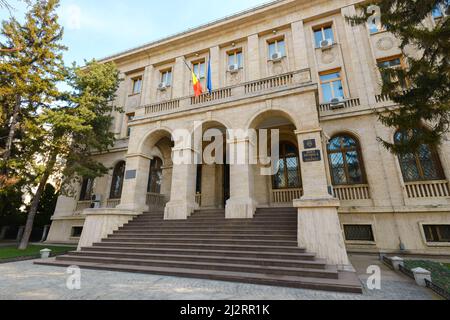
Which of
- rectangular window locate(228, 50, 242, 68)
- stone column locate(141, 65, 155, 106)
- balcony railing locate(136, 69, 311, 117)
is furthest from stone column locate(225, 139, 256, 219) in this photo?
stone column locate(141, 65, 155, 106)

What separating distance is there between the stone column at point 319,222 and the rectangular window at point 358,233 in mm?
4052

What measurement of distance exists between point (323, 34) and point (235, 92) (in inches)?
324

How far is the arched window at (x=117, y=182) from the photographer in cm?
1606

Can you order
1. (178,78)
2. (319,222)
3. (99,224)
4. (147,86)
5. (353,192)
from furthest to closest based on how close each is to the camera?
(147,86), (178,78), (353,192), (99,224), (319,222)

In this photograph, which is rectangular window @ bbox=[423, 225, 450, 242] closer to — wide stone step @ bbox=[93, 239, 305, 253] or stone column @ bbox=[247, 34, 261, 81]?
wide stone step @ bbox=[93, 239, 305, 253]

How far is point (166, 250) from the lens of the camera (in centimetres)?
779

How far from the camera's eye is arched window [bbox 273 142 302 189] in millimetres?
12766

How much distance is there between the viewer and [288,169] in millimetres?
13148

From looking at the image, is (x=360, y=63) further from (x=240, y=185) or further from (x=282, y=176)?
(x=240, y=185)

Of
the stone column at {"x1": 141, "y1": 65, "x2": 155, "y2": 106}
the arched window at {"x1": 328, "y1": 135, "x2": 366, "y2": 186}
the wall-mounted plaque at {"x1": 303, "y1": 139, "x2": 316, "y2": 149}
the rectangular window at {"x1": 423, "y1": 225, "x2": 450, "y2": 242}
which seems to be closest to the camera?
the wall-mounted plaque at {"x1": 303, "y1": 139, "x2": 316, "y2": 149}

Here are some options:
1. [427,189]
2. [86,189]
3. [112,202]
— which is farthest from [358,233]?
[86,189]

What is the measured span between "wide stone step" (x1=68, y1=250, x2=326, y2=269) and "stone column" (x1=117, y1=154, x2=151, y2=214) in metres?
3.32

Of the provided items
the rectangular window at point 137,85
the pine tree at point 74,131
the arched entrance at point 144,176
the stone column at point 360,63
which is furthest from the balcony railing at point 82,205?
the stone column at point 360,63
